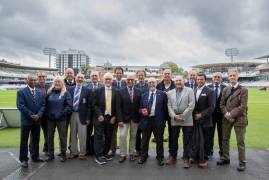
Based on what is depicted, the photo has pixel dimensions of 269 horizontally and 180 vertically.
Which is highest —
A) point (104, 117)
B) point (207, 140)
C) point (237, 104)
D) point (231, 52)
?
point (231, 52)

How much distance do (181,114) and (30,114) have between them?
122 inches

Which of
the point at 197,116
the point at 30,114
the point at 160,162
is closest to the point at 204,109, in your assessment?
the point at 197,116

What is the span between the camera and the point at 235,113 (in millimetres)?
4516

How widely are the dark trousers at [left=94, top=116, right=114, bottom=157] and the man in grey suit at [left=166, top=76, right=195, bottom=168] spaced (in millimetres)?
1380

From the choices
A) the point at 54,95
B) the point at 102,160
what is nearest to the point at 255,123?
the point at 102,160

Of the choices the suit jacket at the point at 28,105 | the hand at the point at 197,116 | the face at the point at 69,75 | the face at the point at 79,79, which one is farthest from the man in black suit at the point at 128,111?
the suit jacket at the point at 28,105

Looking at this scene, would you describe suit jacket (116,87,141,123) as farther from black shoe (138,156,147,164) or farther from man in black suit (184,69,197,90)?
man in black suit (184,69,197,90)

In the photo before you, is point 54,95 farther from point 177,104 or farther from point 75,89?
point 177,104

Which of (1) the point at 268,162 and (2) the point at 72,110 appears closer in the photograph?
(1) the point at 268,162

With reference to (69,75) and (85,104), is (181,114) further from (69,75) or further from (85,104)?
(69,75)

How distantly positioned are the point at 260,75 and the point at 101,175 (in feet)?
285

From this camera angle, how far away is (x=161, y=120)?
16.0 ft

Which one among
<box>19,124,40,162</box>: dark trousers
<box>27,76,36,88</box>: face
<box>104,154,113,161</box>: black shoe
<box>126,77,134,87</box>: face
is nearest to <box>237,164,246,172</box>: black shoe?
<box>104,154,113,161</box>: black shoe

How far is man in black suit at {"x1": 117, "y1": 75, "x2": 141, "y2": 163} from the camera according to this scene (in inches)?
199
